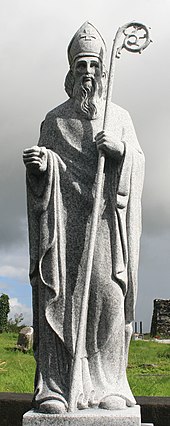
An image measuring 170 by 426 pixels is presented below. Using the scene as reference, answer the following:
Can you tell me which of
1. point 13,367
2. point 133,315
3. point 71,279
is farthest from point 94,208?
point 13,367

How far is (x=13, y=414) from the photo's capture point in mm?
6723

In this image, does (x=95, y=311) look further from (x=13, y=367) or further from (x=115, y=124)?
(x=13, y=367)

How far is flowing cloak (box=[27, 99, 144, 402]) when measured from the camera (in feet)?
15.9

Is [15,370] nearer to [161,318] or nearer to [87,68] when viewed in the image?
[87,68]

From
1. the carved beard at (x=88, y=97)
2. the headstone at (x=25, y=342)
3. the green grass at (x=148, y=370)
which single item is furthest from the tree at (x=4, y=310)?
the carved beard at (x=88, y=97)

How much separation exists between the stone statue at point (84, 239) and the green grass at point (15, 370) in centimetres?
408

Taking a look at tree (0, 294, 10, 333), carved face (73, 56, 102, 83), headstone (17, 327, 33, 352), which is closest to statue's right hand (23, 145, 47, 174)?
carved face (73, 56, 102, 83)

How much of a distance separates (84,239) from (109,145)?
2.52ft

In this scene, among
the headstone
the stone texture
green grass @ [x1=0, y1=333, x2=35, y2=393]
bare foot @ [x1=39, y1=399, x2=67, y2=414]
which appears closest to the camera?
bare foot @ [x1=39, y1=399, x2=67, y2=414]

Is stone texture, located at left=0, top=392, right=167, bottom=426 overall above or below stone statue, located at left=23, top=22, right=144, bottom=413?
below

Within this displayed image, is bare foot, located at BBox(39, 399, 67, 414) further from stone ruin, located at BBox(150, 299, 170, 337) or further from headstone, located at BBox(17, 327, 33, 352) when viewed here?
stone ruin, located at BBox(150, 299, 170, 337)

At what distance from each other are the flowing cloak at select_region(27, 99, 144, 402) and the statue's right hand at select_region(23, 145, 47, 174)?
0.06 metres

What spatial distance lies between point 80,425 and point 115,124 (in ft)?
7.91

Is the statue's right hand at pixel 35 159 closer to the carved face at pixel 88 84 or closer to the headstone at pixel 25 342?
the carved face at pixel 88 84
